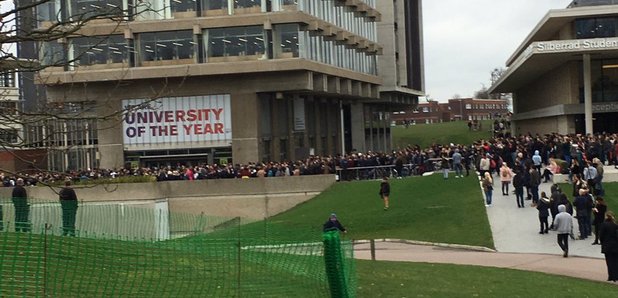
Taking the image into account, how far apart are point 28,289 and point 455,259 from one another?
54.7 feet

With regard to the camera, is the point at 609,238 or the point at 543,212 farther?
the point at 543,212

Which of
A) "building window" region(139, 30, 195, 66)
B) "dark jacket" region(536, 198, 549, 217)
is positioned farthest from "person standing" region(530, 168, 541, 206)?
"building window" region(139, 30, 195, 66)

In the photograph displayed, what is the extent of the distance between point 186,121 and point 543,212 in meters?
31.1

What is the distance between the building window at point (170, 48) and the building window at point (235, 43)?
125 centimetres

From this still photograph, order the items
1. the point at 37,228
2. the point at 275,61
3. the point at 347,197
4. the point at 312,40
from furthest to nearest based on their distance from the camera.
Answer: the point at 312,40 → the point at 275,61 → the point at 347,197 → the point at 37,228

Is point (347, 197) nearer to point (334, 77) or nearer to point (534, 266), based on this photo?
point (534, 266)

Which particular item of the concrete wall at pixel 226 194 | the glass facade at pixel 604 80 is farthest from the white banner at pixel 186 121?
the glass facade at pixel 604 80

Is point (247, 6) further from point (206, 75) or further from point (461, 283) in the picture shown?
point (461, 283)

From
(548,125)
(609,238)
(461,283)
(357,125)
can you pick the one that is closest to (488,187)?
(609,238)

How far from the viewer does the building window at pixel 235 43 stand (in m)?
50.6

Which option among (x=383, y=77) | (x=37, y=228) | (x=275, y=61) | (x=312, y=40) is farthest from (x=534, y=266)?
(x=383, y=77)

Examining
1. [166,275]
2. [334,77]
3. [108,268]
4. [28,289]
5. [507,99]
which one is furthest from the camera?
[507,99]

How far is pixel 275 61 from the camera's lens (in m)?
50.4

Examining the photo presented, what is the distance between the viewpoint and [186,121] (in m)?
52.5
